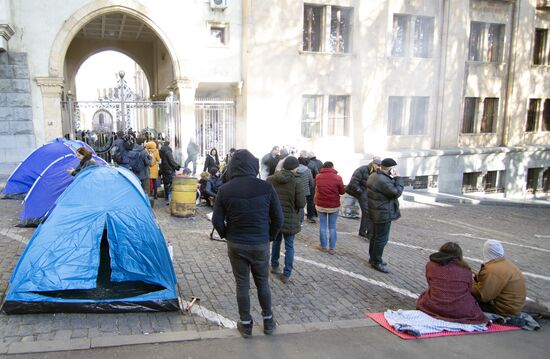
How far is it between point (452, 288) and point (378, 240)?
2.14m

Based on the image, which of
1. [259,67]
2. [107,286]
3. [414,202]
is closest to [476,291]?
[107,286]

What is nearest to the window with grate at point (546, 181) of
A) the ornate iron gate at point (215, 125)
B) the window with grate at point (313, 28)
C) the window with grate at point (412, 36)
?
the window with grate at point (412, 36)

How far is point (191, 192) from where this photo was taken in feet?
33.2

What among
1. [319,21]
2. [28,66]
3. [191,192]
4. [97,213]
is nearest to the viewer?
[97,213]

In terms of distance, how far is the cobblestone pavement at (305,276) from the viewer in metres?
4.80

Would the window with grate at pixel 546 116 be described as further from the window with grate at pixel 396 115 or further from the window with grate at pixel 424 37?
the window with grate at pixel 396 115

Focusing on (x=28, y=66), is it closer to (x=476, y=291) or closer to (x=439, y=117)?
(x=476, y=291)

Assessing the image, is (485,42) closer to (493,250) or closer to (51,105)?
(493,250)

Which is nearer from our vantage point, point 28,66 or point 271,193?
point 271,193

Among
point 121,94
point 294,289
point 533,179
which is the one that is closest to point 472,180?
point 533,179

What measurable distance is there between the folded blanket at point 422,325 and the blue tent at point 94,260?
256 cm

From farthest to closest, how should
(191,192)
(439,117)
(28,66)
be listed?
(439,117) → (28,66) → (191,192)

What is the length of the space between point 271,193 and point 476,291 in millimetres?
2827

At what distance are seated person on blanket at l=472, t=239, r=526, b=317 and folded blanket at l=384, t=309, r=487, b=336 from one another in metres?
0.38
